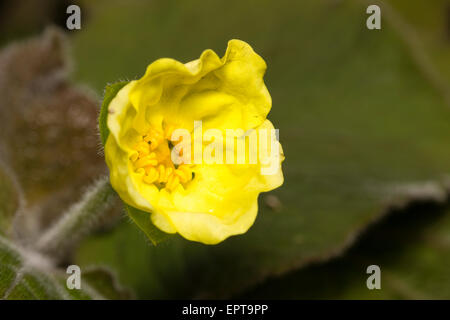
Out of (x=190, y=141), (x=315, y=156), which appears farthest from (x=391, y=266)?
(x=190, y=141)

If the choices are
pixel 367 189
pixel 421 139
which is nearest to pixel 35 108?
pixel 367 189

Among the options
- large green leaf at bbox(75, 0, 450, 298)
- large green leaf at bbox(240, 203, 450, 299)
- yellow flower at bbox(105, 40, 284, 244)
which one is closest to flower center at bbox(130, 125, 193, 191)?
yellow flower at bbox(105, 40, 284, 244)

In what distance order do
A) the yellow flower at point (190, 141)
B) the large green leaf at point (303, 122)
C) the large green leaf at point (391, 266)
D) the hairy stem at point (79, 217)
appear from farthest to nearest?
the large green leaf at point (391, 266)
the large green leaf at point (303, 122)
the hairy stem at point (79, 217)
the yellow flower at point (190, 141)

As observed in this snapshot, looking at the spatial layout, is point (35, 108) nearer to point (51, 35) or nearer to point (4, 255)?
point (51, 35)

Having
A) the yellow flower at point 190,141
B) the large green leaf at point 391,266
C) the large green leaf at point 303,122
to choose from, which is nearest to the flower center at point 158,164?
the yellow flower at point 190,141

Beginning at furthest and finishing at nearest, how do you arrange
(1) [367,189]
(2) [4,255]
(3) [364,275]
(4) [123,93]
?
1. (3) [364,275]
2. (1) [367,189]
3. (2) [4,255]
4. (4) [123,93]

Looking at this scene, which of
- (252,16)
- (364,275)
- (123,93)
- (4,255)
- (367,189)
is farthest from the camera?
(252,16)

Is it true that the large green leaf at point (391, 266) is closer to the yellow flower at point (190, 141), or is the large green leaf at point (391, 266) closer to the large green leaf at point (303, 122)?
the large green leaf at point (303, 122)
